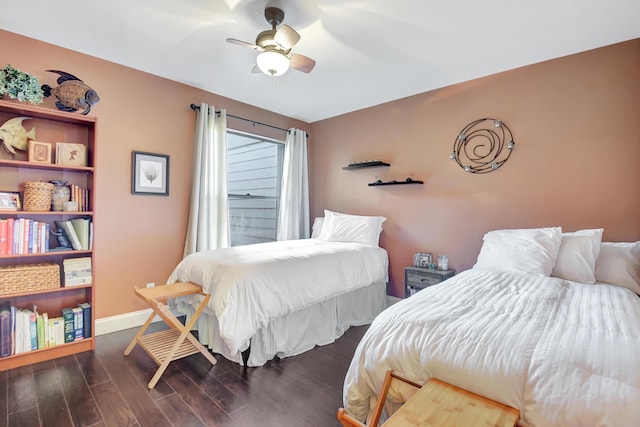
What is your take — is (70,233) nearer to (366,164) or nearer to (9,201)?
(9,201)

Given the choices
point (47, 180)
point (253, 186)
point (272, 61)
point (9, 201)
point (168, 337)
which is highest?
point (272, 61)

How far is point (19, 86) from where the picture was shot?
2209 mm

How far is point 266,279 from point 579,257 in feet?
7.67

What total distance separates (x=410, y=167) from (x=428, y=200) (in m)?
0.46

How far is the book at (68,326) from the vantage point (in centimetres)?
241

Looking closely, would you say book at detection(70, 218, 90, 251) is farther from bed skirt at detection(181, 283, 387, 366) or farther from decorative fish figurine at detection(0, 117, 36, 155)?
bed skirt at detection(181, 283, 387, 366)

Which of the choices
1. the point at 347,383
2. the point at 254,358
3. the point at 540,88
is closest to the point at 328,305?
the point at 254,358

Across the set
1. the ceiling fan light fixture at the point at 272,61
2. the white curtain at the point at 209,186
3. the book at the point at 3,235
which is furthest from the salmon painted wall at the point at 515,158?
the book at the point at 3,235

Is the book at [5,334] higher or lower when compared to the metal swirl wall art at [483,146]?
lower

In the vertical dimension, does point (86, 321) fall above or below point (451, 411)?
below

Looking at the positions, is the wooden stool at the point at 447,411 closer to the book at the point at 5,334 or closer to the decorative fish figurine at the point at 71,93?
the book at the point at 5,334

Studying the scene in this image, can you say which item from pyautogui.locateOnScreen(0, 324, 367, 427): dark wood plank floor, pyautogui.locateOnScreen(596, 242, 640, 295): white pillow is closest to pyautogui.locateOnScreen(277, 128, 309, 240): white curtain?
pyautogui.locateOnScreen(0, 324, 367, 427): dark wood plank floor

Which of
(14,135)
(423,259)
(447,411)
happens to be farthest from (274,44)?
(423,259)

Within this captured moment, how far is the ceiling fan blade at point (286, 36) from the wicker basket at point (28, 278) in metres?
2.39
